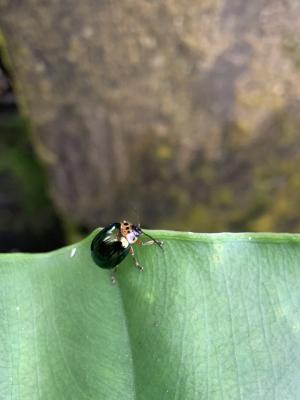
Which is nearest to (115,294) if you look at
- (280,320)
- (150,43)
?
(280,320)

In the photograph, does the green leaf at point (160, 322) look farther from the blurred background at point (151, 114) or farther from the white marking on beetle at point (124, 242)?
the blurred background at point (151, 114)

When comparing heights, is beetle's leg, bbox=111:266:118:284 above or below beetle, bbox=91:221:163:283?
below

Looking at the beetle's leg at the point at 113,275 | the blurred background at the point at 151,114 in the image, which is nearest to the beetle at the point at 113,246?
the beetle's leg at the point at 113,275

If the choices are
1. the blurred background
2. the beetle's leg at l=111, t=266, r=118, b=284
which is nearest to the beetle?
the beetle's leg at l=111, t=266, r=118, b=284

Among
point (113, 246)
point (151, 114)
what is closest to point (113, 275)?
point (113, 246)

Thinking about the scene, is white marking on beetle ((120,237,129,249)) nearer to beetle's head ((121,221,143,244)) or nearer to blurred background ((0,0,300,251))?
beetle's head ((121,221,143,244))

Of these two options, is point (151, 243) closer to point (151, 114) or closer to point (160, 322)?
point (160, 322)
